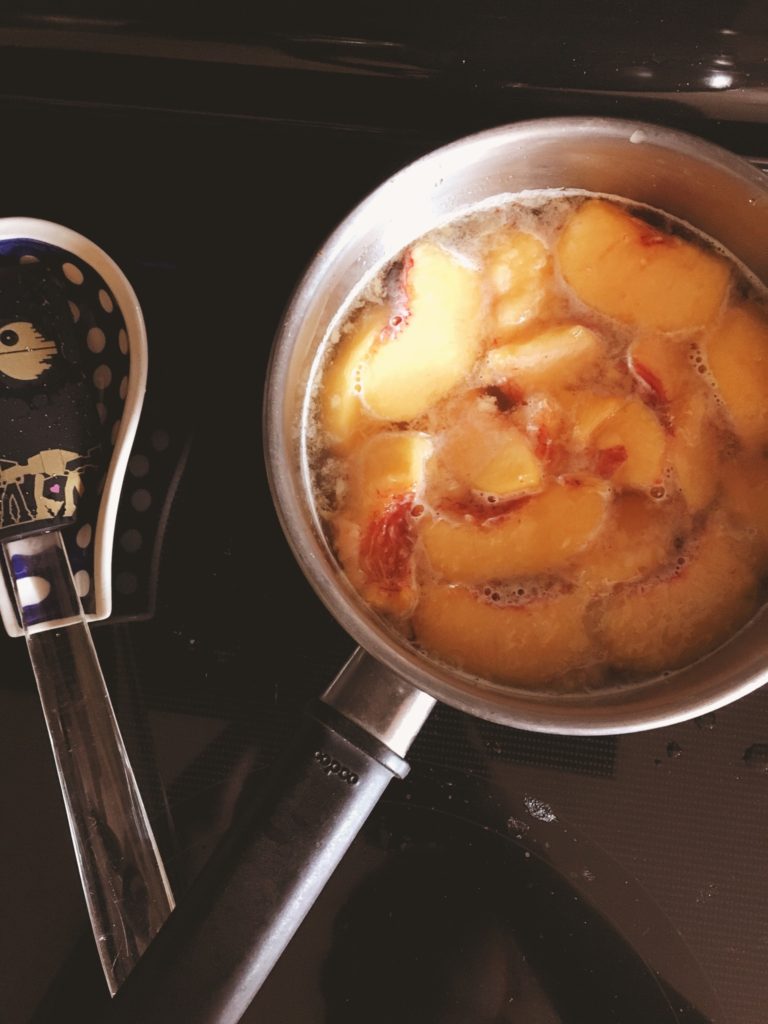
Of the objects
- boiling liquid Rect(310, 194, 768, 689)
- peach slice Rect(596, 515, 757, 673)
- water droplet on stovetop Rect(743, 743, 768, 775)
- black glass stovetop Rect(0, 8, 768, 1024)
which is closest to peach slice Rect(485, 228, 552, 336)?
boiling liquid Rect(310, 194, 768, 689)

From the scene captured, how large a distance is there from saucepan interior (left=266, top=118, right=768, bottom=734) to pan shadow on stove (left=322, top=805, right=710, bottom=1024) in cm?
21

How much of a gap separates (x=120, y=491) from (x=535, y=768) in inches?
16.0

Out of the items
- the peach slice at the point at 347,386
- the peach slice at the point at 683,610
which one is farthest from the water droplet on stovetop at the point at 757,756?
the peach slice at the point at 347,386

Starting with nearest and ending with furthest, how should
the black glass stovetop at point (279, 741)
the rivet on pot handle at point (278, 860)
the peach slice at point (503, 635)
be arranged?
the rivet on pot handle at point (278, 860)
the peach slice at point (503, 635)
the black glass stovetop at point (279, 741)

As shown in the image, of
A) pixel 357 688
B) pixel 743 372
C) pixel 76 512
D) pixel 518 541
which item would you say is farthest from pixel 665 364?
Result: pixel 76 512

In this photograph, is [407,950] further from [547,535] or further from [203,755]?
[547,535]

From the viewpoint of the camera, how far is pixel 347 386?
642 millimetres

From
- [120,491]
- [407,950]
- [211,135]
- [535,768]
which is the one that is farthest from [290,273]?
[407,950]

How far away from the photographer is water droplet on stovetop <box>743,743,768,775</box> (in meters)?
0.74

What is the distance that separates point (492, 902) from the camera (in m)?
0.73

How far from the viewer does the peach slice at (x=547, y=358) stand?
2.12 feet

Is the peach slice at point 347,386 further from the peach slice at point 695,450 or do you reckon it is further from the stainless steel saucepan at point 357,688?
the peach slice at point 695,450

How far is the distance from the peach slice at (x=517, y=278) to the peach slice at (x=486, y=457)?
7 centimetres

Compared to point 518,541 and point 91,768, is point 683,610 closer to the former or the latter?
point 518,541
